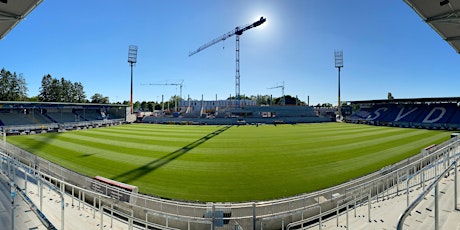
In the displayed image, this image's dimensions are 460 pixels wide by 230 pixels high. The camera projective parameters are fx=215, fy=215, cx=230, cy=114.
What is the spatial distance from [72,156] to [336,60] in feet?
268

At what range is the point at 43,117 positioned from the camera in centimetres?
4650

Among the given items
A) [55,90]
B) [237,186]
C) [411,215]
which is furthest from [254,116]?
[55,90]

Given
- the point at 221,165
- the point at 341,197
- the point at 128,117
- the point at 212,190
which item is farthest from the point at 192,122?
the point at 341,197

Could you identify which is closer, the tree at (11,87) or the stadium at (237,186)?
the stadium at (237,186)

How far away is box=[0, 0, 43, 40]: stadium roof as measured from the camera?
6495 millimetres

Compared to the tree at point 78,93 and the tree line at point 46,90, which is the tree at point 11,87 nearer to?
the tree line at point 46,90

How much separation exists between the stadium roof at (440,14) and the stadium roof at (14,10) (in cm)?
1116

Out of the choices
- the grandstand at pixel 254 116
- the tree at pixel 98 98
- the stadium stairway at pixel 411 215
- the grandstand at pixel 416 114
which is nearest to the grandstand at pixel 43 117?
the grandstand at pixel 254 116

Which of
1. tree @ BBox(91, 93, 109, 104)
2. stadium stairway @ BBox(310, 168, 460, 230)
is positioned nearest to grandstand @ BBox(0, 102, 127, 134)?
stadium stairway @ BBox(310, 168, 460, 230)

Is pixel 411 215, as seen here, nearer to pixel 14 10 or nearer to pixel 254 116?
pixel 14 10

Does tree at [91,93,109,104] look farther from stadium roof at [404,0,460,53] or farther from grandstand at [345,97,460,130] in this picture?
stadium roof at [404,0,460,53]

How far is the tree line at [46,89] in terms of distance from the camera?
67375 millimetres

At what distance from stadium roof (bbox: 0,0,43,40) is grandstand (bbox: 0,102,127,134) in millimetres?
38308

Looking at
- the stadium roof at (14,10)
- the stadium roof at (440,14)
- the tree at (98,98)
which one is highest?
the tree at (98,98)
